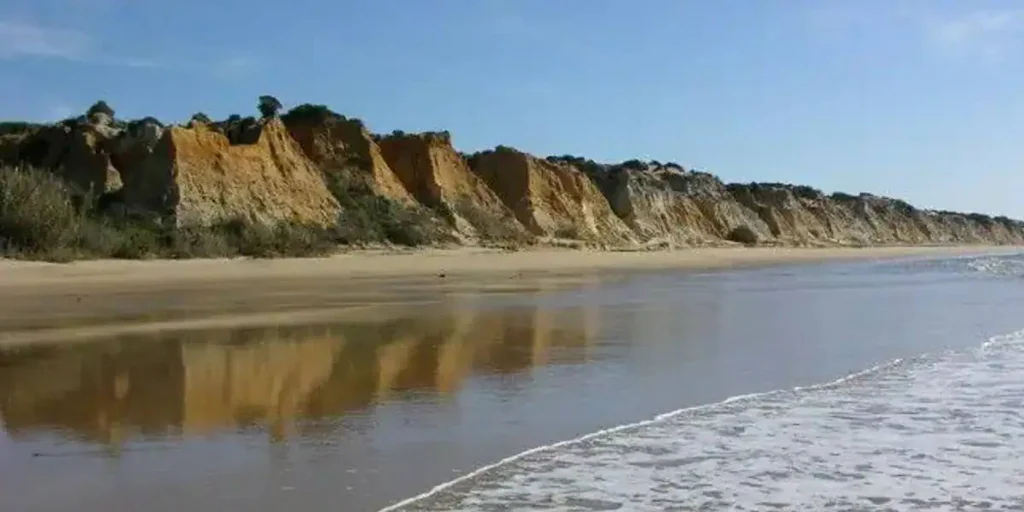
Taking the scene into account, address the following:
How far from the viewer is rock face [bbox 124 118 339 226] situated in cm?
3372

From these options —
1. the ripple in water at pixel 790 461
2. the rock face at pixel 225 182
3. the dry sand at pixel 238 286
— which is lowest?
the ripple in water at pixel 790 461

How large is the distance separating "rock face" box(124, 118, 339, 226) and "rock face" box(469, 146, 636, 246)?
15.2 metres

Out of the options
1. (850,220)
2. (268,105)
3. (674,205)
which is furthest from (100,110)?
(850,220)

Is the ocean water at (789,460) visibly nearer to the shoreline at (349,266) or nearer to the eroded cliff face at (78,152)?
the shoreline at (349,266)

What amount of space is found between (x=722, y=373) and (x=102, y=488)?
621 cm

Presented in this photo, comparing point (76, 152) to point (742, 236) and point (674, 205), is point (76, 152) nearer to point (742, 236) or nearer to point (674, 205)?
point (674, 205)

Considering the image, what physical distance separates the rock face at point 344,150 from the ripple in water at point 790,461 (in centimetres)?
3533

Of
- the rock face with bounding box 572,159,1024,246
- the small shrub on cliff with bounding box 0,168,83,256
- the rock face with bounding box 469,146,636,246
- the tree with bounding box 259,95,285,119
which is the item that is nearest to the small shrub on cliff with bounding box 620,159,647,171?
the rock face with bounding box 572,159,1024,246

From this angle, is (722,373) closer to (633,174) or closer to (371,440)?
(371,440)

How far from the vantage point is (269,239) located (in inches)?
1270

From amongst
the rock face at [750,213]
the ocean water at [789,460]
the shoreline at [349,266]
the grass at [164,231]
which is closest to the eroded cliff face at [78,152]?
the grass at [164,231]

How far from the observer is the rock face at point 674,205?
2564 inches

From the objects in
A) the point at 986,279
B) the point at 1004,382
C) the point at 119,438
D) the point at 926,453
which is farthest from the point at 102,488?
the point at 986,279

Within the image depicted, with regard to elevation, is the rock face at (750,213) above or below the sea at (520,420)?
above
